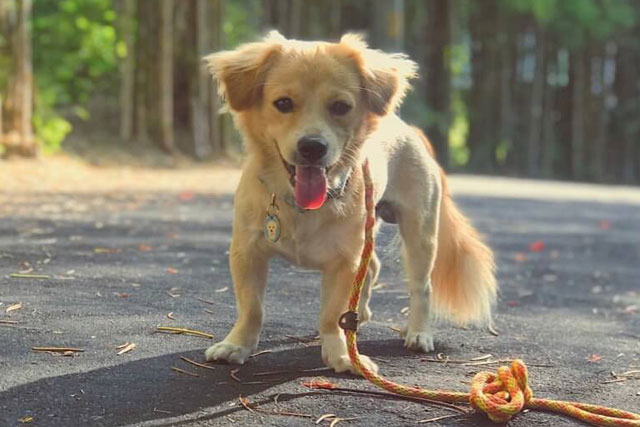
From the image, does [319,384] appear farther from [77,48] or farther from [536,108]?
[536,108]

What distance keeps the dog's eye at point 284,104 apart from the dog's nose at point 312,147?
19 centimetres

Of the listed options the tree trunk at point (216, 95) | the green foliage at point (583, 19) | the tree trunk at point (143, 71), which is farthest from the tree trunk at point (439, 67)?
the tree trunk at point (143, 71)

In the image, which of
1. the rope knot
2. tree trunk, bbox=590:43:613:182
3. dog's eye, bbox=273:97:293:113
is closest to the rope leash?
the rope knot

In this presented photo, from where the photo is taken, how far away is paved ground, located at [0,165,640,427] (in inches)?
131

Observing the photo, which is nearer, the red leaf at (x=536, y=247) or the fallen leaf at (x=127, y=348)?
the fallen leaf at (x=127, y=348)

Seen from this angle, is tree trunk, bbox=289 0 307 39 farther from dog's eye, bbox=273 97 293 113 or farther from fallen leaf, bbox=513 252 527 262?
dog's eye, bbox=273 97 293 113

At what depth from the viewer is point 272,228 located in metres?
3.83

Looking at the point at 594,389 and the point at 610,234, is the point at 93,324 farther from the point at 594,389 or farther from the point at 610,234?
the point at 610,234

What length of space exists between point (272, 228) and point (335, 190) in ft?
1.07

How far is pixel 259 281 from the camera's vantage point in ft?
13.2

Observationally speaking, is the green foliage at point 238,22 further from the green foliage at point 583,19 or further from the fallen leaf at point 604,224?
the fallen leaf at point 604,224

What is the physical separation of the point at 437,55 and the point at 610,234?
1752 centimetres

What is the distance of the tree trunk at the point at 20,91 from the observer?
528 inches

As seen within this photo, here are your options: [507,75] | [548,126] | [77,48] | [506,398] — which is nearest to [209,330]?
[506,398]
